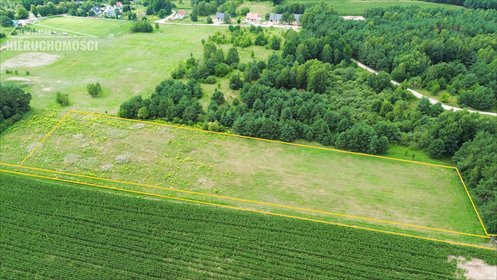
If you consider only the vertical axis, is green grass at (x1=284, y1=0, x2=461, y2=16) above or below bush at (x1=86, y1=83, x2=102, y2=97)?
above

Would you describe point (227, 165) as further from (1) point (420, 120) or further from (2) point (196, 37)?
(2) point (196, 37)

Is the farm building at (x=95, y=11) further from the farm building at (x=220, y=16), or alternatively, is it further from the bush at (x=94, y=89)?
the bush at (x=94, y=89)

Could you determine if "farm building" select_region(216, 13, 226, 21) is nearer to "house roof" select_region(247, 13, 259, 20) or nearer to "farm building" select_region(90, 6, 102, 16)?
"house roof" select_region(247, 13, 259, 20)

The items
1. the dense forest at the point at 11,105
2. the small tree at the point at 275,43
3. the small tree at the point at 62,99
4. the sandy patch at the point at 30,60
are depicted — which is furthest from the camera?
A: the small tree at the point at 275,43

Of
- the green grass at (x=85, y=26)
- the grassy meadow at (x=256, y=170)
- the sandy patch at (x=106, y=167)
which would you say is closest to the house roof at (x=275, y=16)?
the green grass at (x=85, y=26)

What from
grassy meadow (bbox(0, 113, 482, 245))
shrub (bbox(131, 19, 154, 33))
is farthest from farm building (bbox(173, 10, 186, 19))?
grassy meadow (bbox(0, 113, 482, 245))

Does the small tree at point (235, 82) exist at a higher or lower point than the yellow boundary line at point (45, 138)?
higher

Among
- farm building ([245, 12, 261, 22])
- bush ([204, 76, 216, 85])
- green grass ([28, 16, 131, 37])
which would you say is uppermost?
farm building ([245, 12, 261, 22])
